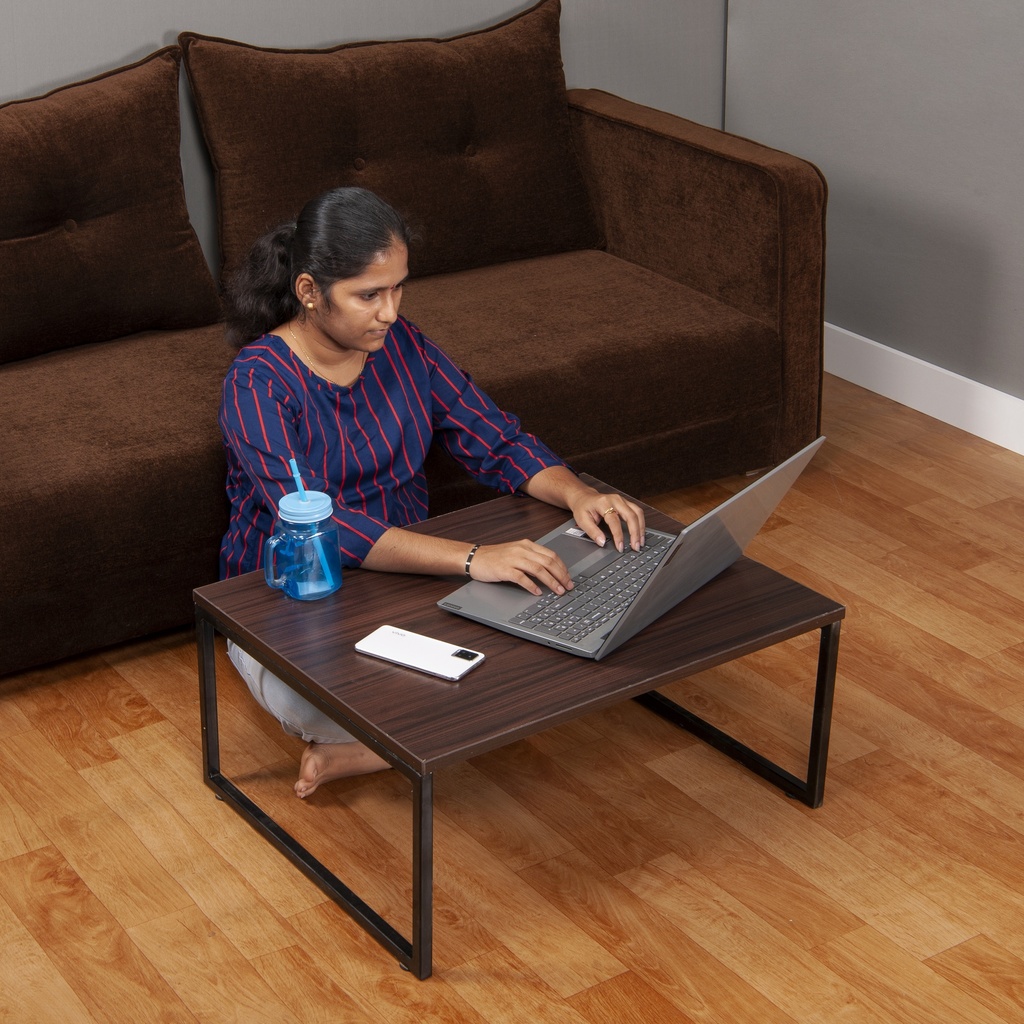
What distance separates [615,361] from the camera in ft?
Answer: 9.35

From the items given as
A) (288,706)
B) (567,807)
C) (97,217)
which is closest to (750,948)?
(567,807)

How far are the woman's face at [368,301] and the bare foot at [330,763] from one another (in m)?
0.60

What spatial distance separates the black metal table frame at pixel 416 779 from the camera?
1.75m

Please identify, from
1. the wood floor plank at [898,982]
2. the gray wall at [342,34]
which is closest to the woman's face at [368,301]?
the wood floor plank at [898,982]

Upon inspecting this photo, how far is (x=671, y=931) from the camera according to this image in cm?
192

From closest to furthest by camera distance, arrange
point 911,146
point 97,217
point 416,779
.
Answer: point 416,779 → point 97,217 → point 911,146

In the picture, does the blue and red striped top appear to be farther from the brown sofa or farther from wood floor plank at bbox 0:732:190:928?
wood floor plank at bbox 0:732:190:928

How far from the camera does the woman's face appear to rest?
209 cm

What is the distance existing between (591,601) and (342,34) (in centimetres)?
182

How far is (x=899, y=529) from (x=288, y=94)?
1528mm

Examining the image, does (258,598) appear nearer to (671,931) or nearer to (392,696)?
(392,696)

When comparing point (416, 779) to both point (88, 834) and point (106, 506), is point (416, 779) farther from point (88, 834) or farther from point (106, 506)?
point (106, 506)

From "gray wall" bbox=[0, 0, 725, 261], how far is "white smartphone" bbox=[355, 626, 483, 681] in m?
1.60

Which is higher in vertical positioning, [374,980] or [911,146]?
[911,146]
